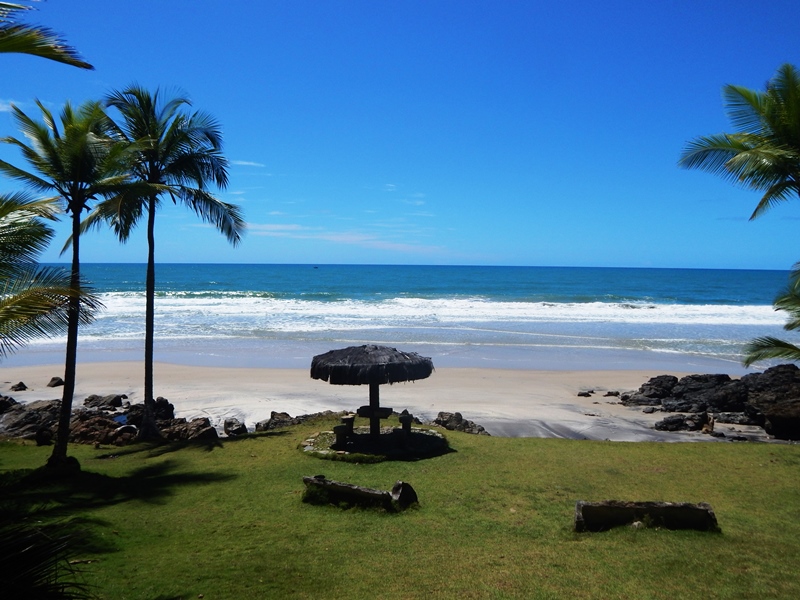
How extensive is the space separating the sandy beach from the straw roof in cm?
399

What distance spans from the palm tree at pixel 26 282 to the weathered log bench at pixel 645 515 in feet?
19.6

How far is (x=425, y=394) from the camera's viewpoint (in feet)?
60.3

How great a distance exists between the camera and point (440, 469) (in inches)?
387

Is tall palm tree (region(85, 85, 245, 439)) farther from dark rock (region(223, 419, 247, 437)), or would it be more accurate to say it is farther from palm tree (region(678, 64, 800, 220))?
palm tree (region(678, 64, 800, 220))

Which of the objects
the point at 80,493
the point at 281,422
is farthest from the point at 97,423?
the point at 80,493

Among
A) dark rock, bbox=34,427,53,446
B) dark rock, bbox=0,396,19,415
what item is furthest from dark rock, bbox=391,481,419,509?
dark rock, bbox=0,396,19,415

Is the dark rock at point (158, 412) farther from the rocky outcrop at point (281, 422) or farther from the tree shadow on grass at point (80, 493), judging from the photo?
the tree shadow on grass at point (80, 493)

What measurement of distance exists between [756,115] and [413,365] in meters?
6.87

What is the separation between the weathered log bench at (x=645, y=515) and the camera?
269 inches

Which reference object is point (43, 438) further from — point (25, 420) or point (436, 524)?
point (436, 524)

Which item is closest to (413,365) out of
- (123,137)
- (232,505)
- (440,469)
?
(440,469)

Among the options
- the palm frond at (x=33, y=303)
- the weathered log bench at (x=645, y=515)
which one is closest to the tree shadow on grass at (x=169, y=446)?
the palm frond at (x=33, y=303)

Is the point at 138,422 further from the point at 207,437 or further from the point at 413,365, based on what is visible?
the point at 413,365

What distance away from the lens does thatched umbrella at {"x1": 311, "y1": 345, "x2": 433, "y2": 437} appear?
425 inches
